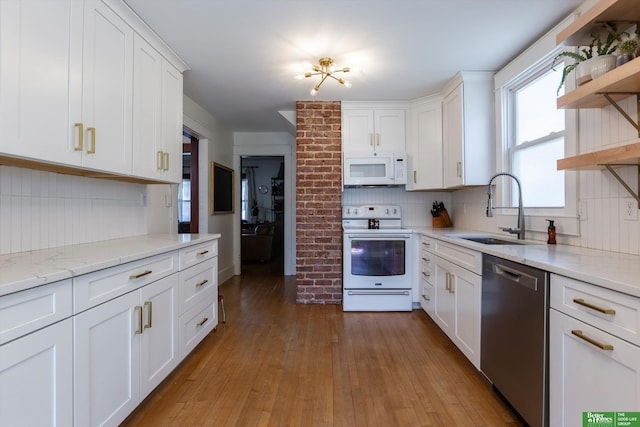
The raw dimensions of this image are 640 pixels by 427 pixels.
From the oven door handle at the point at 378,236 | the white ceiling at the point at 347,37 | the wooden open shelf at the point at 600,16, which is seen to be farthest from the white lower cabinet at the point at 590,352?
the oven door handle at the point at 378,236

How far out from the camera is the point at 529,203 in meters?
2.50

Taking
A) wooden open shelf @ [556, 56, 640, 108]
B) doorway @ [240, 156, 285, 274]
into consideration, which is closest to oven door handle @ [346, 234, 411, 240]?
wooden open shelf @ [556, 56, 640, 108]

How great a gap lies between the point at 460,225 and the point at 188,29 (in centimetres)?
325

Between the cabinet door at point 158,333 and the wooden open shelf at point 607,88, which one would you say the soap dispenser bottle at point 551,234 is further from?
the cabinet door at point 158,333

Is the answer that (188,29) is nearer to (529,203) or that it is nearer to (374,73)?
(374,73)

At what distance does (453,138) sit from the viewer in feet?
10.3

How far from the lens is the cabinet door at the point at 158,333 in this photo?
164 centimetres

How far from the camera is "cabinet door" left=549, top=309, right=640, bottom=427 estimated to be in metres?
0.99

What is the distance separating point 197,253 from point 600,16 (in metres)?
2.68

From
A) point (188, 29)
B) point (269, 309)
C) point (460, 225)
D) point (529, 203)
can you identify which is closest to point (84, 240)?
point (188, 29)

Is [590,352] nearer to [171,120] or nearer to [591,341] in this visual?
[591,341]

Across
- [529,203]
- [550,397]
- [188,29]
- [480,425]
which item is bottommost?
[480,425]

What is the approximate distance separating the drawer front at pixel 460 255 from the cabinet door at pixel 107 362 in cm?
197

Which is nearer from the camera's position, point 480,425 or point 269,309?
point 480,425
